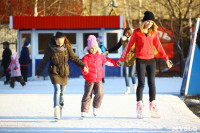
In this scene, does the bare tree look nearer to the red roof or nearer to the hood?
the red roof

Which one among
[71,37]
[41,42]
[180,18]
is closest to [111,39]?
[71,37]

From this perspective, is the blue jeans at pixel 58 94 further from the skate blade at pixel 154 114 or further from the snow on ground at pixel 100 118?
the skate blade at pixel 154 114

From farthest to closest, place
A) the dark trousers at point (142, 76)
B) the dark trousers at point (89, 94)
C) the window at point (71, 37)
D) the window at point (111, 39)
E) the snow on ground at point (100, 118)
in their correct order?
the window at point (111, 39), the window at point (71, 37), the dark trousers at point (142, 76), the dark trousers at point (89, 94), the snow on ground at point (100, 118)

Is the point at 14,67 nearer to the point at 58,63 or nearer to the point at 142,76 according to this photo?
the point at 58,63

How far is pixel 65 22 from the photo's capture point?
19.5 meters

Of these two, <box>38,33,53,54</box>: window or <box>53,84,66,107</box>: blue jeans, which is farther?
<box>38,33,53,54</box>: window

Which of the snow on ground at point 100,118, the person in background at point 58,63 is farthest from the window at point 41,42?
the person in background at point 58,63

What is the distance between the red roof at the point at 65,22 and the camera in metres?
19.3

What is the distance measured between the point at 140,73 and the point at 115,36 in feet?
Result: 42.4

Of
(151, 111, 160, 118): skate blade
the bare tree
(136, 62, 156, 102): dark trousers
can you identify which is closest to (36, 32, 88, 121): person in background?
(136, 62, 156, 102): dark trousers

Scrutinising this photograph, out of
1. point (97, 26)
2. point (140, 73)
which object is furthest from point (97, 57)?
point (97, 26)

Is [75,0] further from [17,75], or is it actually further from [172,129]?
[172,129]

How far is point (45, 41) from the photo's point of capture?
66.0 ft

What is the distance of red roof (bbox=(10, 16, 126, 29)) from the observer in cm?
1934
